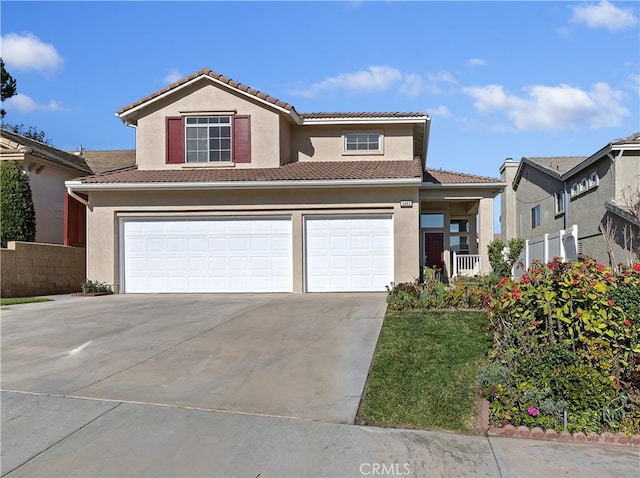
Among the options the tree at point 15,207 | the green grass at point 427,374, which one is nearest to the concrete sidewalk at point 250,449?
the green grass at point 427,374

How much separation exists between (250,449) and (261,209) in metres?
10.8

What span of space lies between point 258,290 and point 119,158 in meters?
13.7

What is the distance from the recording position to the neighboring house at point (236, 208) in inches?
579

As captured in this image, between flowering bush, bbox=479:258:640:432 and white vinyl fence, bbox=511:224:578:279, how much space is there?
13.2 feet

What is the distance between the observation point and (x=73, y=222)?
64.3 feet

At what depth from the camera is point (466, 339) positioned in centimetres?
755

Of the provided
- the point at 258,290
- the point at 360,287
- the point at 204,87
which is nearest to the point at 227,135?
the point at 204,87

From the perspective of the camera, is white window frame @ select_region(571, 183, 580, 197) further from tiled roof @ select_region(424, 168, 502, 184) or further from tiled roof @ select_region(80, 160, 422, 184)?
tiled roof @ select_region(80, 160, 422, 184)

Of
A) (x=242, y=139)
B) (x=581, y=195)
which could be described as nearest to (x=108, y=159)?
(x=242, y=139)

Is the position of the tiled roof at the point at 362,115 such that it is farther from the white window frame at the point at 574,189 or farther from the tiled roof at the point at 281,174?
the white window frame at the point at 574,189

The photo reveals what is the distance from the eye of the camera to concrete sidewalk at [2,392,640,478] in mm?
4246

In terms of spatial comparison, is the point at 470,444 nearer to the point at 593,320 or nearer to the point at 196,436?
the point at 593,320
